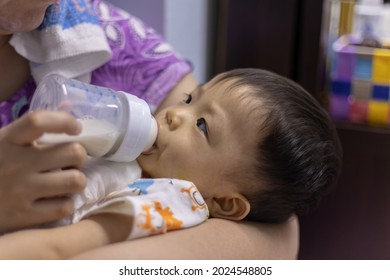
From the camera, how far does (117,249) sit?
0.88 meters

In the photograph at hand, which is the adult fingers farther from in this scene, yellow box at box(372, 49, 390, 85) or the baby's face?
yellow box at box(372, 49, 390, 85)

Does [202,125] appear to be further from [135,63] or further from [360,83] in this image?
[360,83]

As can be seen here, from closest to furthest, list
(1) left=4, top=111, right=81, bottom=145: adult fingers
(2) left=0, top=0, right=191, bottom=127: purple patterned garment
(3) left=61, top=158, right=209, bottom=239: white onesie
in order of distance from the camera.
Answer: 1. (1) left=4, top=111, right=81, bottom=145: adult fingers
2. (3) left=61, top=158, right=209, bottom=239: white onesie
3. (2) left=0, top=0, right=191, bottom=127: purple patterned garment

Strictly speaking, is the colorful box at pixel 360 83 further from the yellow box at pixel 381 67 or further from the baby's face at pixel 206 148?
the baby's face at pixel 206 148

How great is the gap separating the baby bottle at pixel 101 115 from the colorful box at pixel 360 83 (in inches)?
43.6

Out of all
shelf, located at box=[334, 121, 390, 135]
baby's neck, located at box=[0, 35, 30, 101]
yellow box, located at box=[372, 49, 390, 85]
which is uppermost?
baby's neck, located at box=[0, 35, 30, 101]

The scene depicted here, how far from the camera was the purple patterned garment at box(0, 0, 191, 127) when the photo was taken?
4.58 feet

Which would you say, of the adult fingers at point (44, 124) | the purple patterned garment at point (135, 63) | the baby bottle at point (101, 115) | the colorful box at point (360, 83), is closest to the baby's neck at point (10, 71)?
the purple patterned garment at point (135, 63)

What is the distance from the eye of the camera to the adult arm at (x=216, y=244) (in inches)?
34.9

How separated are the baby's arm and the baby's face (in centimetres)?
19

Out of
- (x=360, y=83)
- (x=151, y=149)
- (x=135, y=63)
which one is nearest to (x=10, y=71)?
Result: (x=135, y=63)

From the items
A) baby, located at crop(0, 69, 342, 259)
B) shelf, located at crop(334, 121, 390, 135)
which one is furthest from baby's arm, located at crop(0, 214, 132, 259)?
shelf, located at crop(334, 121, 390, 135)
